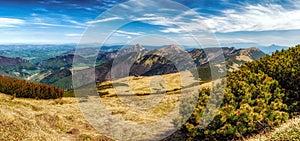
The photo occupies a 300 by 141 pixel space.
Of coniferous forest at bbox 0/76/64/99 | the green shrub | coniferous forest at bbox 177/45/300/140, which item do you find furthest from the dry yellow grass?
coniferous forest at bbox 0/76/64/99

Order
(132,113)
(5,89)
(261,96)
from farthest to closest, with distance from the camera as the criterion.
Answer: (5,89) < (132,113) < (261,96)

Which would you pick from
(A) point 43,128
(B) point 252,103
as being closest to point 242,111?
(B) point 252,103

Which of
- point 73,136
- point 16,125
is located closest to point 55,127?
point 73,136

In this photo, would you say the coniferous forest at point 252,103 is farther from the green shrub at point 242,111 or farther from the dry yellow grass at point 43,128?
the dry yellow grass at point 43,128

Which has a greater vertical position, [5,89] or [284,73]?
[284,73]

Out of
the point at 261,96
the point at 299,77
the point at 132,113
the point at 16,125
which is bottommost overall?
the point at 132,113

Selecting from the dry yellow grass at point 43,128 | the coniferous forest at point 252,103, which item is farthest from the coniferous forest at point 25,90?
the coniferous forest at point 252,103

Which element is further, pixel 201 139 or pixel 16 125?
pixel 16 125

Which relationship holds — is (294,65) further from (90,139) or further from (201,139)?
(90,139)

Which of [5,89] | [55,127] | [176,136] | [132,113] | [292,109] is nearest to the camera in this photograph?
Answer: [292,109]

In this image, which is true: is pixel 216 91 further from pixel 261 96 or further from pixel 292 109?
pixel 292 109

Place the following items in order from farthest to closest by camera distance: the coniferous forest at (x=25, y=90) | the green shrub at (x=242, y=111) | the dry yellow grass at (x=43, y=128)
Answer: the coniferous forest at (x=25, y=90), the dry yellow grass at (x=43, y=128), the green shrub at (x=242, y=111)
